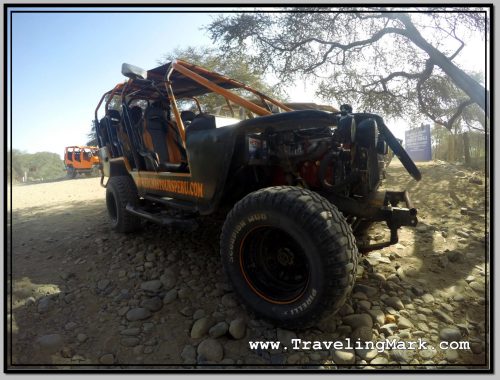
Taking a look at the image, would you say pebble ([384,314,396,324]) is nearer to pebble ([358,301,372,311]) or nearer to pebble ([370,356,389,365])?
pebble ([358,301,372,311])

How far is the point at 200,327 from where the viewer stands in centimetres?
233

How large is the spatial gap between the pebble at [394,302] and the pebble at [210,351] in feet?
4.56

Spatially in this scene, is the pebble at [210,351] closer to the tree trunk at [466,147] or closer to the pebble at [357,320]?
the pebble at [357,320]

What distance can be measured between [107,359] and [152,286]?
0.86 meters

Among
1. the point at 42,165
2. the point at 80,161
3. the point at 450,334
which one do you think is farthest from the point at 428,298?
the point at 42,165

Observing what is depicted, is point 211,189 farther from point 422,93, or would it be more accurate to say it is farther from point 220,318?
point 422,93

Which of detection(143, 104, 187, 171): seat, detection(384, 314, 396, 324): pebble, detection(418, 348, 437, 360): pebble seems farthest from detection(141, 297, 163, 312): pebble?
detection(143, 104, 187, 171): seat

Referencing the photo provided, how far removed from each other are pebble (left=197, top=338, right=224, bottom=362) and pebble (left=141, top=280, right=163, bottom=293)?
94cm

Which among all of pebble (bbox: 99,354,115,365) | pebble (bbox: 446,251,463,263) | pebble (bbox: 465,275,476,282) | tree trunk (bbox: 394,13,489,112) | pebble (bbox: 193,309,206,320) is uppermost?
tree trunk (bbox: 394,13,489,112)

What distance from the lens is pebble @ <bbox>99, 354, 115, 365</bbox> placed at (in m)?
2.13

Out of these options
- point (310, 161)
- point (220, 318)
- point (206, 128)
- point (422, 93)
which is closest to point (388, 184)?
point (422, 93)

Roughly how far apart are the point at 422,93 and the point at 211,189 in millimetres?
8126

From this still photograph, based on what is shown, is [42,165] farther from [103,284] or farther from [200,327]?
[200,327]

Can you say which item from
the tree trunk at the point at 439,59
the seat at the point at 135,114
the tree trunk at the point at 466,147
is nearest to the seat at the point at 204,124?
the seat at the point at 135,114
